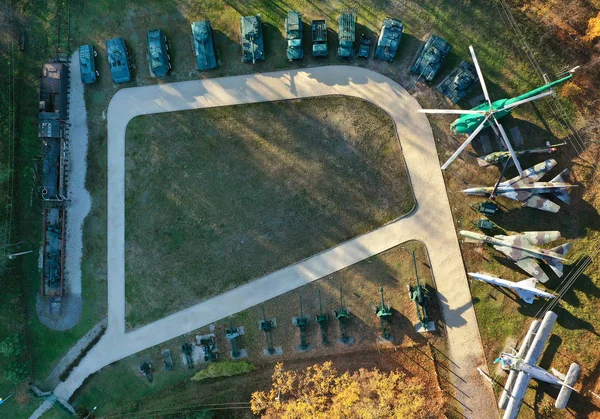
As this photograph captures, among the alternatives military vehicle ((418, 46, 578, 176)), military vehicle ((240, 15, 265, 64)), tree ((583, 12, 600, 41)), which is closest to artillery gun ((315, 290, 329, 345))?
military vehicle ((418, 46, 578, 176))

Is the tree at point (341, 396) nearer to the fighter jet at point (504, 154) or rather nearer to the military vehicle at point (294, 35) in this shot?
the fighter jet at point (504, 154)

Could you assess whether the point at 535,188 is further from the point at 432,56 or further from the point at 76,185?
the point at 76,185

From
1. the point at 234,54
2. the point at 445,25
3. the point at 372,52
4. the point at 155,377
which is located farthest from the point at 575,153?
the point at 155,377

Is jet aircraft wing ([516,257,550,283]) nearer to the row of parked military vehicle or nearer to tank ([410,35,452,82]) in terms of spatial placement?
the row of parked military vehicle

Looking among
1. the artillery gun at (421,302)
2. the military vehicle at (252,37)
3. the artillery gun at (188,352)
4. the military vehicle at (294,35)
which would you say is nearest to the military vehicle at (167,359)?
the artillery gun at (188,352)

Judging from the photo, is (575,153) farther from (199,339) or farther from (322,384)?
(199,339)

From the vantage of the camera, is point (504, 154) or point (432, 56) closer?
point (504, 154)

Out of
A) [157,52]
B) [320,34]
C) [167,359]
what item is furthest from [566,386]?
[157,52]
